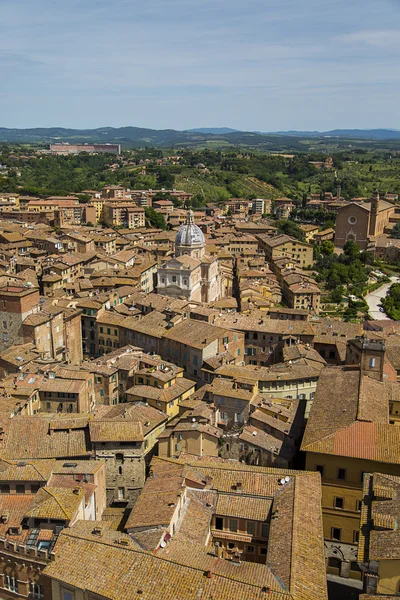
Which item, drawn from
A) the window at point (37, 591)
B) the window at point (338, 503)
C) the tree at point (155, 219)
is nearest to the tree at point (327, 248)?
the tree at point (155, 219)

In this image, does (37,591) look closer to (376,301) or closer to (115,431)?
(115,431)

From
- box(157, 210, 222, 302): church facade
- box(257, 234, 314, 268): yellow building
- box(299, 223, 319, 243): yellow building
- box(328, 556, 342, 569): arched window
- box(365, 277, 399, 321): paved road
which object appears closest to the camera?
box(328, 556, 342, 569): arched window

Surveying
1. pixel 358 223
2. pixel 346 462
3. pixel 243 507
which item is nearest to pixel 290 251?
pixel 358 223

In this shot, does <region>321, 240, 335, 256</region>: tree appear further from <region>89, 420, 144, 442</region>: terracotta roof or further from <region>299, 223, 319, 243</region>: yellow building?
<region>89, 420, 144, 442</region>: terracotta roof

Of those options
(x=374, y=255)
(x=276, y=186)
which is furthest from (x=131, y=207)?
(x=276, y=186)

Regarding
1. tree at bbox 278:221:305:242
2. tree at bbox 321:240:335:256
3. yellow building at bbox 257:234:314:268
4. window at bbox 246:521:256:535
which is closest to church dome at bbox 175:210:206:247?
yellow building at bbox 257:234:314:268

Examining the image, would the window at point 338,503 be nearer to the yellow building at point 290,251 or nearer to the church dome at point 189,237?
the church dome at point 189,237

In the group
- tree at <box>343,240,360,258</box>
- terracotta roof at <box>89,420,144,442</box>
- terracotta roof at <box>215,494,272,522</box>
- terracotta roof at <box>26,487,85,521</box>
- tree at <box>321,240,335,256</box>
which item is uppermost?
terracotta roof at <box>26,487,85,521</box>

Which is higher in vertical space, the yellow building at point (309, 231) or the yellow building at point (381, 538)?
the yellow building at point (381, 538)
